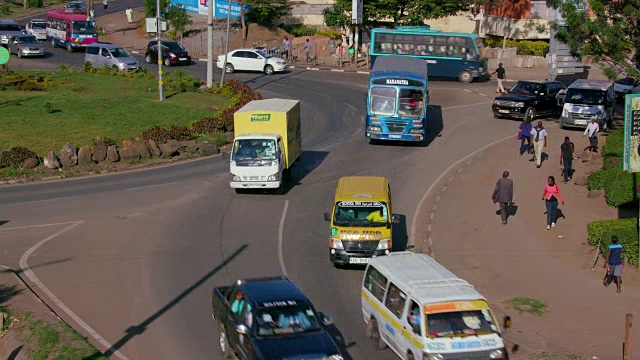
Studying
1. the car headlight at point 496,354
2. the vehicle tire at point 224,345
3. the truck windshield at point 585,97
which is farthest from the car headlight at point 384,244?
the truck windshield at point 585,97

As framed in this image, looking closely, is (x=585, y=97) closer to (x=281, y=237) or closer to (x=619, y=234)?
(x=619, y=234)

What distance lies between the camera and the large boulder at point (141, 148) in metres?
35.0

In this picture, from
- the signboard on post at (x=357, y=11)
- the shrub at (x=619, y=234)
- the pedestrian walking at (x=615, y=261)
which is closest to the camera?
the pedestrian walking at (x=615, y=261)

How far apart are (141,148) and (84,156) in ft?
7.94

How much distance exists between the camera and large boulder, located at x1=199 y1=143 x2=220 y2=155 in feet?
120

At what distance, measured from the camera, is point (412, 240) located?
2442cm

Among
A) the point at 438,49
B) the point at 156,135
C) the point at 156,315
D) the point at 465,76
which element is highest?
the point at 438,49

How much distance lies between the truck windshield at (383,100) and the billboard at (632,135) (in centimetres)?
1417

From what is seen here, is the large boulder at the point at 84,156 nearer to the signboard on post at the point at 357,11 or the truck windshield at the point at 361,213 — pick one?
the truck windshield at the point at 361,213

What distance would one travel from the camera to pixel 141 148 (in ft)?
115

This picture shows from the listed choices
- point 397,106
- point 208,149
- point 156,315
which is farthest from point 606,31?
point 156,315

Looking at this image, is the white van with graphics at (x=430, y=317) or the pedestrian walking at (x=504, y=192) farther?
the pedestrian walking at (x=504, y=192)

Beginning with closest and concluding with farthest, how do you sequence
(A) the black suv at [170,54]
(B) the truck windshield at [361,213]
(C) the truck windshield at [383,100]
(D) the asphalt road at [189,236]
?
1. (D) the asphalt road at [189,236]
2. (B) the truck windshield at [361,213]
3. (C) the truck windshield at [383,100]
4. (A) the black suv at [170,54]

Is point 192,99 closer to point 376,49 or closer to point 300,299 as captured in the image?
point 376,49
